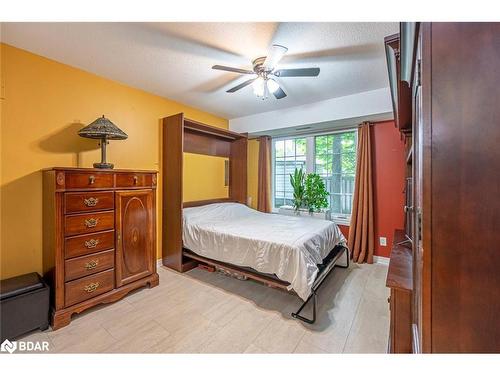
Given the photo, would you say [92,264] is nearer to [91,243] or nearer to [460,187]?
[91,243]

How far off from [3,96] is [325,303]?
3.54 meters

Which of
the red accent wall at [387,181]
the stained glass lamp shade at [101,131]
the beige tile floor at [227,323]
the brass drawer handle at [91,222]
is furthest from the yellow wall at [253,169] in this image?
the brass drawer handle at [91,222]

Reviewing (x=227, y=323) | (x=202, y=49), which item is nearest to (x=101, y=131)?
(x=202, y=49)

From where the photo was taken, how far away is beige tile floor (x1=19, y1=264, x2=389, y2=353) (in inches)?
64.9

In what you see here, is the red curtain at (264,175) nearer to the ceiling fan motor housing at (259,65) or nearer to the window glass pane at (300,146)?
the window glass pane at (300,146)

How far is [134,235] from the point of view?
7.80 feet

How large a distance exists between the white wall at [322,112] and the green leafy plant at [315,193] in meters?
0.97


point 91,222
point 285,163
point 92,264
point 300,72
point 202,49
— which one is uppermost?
point 202,49

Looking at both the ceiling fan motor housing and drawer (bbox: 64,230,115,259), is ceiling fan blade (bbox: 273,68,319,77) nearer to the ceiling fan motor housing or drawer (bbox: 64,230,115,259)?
the ceiling fan motor housing

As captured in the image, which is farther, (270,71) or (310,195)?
(310,195)

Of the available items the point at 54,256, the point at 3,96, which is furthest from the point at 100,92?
the point at 54,256

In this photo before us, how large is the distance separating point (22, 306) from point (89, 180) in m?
1.06

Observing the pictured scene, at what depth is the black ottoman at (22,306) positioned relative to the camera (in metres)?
1.63
